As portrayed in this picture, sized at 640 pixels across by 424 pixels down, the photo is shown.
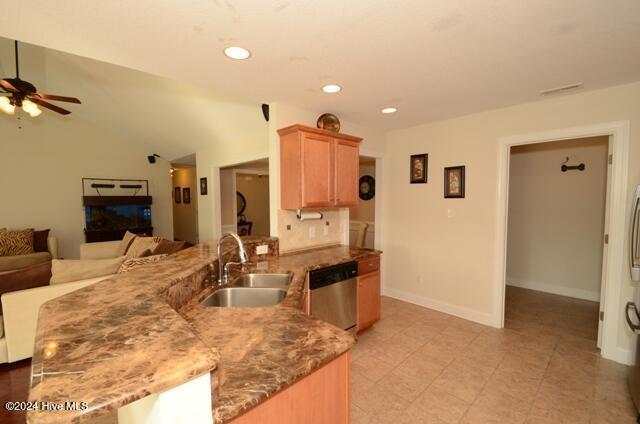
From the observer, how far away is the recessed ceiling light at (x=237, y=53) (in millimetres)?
1735

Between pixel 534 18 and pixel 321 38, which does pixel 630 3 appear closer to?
pixel 534 18

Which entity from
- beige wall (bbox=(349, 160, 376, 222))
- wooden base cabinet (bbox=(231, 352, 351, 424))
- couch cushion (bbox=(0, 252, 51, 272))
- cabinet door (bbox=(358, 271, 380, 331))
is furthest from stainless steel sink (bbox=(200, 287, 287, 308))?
couch cushion (bbox=(0, 252, 51, 272))

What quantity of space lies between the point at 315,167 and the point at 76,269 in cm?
250

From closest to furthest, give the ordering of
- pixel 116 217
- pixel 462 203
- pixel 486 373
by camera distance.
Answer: pixel 486 373 < pixel 462 203 < pixel 116 217

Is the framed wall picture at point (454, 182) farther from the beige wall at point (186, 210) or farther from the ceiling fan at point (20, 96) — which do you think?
the beige wall at point (186, 210)

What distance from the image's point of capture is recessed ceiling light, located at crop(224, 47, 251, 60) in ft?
5.69

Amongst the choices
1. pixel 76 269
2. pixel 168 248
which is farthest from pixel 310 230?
pixel 76 269

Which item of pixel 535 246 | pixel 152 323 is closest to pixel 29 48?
pixel 152 323

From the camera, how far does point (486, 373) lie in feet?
7.40

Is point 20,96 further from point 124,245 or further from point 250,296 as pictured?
point 250,296

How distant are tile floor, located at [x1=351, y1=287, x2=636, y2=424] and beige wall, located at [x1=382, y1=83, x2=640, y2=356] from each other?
39 centimetres

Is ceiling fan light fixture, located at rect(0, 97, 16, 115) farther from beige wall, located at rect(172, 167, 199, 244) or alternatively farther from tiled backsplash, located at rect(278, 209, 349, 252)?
beige wall, located at rect(172, 167, 199, 244)

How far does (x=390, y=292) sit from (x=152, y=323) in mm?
3630

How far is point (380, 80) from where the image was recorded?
2.20 metres
